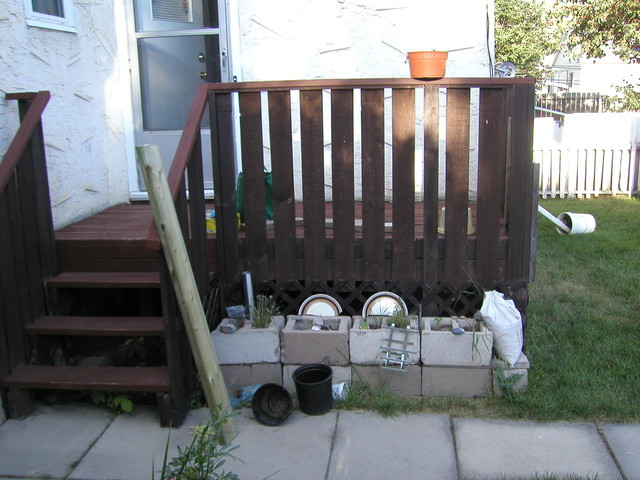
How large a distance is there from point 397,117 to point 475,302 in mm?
1200

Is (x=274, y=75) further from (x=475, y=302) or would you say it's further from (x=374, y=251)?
(x=475, y=302)

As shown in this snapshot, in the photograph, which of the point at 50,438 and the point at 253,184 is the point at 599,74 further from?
the point at 50,438

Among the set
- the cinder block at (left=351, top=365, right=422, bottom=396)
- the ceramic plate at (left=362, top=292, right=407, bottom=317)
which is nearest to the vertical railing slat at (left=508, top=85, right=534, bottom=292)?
the ceramic plate at (left=362, top=292, right=407, bottom=317)

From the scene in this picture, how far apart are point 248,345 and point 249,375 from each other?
0.61 ft

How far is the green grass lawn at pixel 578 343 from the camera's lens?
11.4 ft

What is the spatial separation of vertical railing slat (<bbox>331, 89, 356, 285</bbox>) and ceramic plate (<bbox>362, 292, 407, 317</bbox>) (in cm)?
17

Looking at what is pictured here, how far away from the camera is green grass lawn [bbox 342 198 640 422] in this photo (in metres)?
3.48

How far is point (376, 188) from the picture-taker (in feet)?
12.8

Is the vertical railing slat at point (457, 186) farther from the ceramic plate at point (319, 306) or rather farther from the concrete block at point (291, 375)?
the concrete block at point (291, 375)

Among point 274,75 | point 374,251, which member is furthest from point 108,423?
point 274,75

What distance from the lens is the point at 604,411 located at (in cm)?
341

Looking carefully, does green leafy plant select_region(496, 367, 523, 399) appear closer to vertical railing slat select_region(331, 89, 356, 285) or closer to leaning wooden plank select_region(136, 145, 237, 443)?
vertical railing slat select_region(331, 89, 356, 285)

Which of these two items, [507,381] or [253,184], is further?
[253,184]

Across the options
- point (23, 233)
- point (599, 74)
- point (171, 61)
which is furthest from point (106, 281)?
point (599, 74)
